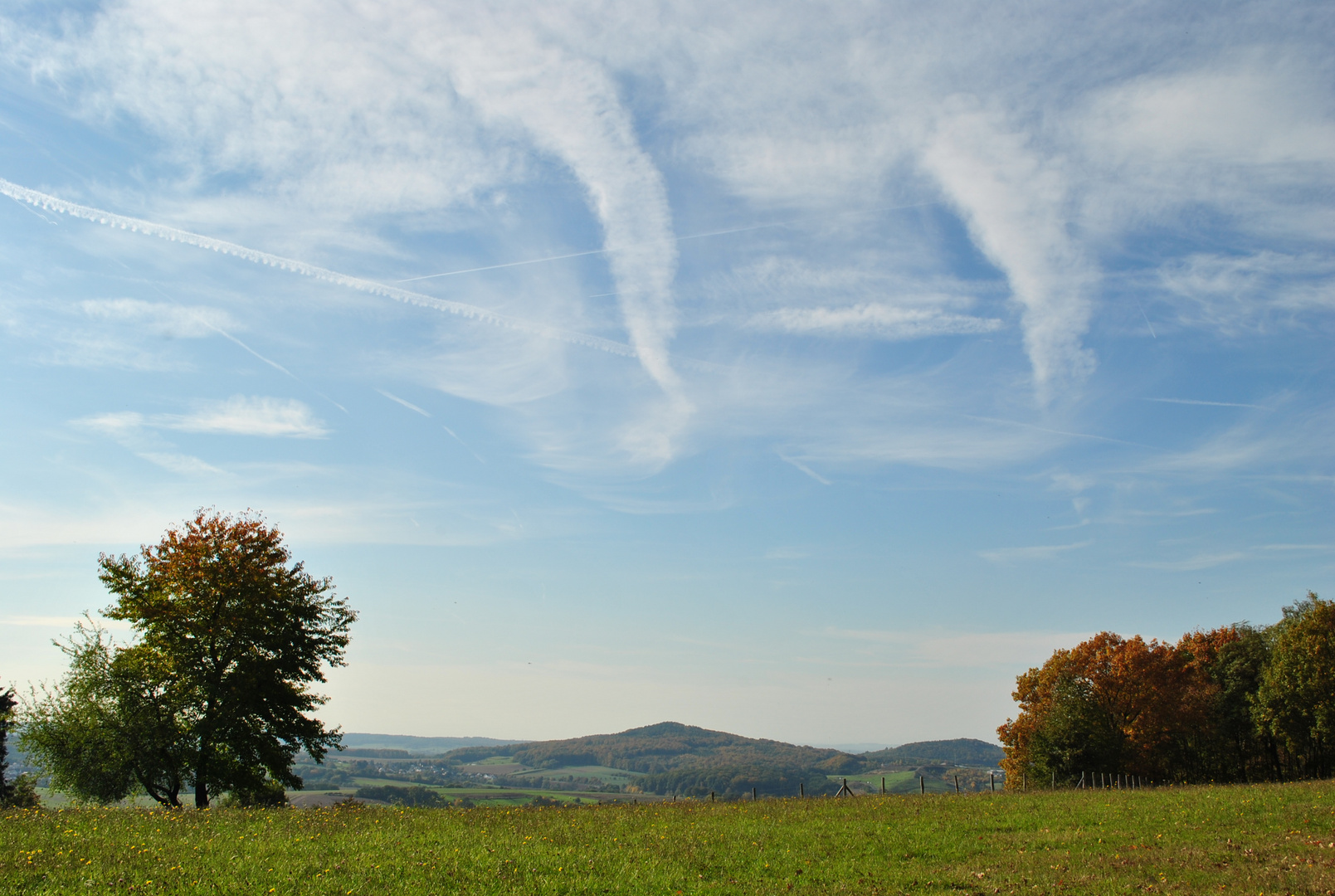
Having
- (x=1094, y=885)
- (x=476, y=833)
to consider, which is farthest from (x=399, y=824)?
(x=1094, y=885)

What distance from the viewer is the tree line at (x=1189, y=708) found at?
60.9 m

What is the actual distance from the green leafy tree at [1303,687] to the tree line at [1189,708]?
0.08 meters

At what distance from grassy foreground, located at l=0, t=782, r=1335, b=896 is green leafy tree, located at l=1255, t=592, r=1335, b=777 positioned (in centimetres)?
3949

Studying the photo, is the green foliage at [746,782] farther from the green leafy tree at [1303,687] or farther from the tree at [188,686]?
the tree at [188,686]

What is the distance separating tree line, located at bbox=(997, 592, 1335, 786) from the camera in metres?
60.9

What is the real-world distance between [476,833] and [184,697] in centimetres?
2503

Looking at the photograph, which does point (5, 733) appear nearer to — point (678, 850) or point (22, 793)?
point (22, 793)

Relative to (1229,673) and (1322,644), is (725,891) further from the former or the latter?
(1229,673)

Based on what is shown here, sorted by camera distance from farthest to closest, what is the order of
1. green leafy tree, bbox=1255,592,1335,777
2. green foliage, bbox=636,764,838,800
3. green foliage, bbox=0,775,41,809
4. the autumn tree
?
green foliage, bbox=636,764,838,800 < the autumn tree < green leafy tree, bbox=1255,592,1335,777 < green foliage, bbox=0,775,41,809

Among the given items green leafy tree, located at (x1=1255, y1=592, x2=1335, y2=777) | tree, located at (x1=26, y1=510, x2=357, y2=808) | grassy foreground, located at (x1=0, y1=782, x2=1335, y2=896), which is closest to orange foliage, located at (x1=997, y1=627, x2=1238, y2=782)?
green leafy tree, located at (x1=1255, y1=592, x2=1335, y2=777)

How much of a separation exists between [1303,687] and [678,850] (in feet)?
206

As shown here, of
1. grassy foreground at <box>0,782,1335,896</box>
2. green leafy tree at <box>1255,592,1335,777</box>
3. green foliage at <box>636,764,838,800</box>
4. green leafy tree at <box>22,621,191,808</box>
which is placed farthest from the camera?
green foliage at <box>636,764,838,800</box>

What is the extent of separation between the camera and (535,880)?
16.4 metres

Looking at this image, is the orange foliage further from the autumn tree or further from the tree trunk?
the tree trunk
